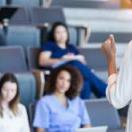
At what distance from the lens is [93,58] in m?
4.04

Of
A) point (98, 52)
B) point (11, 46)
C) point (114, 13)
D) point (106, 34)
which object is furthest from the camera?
point (114, 13)

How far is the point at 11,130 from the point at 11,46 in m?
1.03

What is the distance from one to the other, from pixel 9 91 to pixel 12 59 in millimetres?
829

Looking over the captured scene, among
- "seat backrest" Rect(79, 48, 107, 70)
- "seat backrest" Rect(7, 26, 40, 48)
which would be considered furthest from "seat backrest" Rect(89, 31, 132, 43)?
"seat backrest" Rect(7, 26, 40, 48)

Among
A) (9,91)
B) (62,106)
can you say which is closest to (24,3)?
(62,106)

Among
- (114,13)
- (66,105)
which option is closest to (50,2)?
(114,13)

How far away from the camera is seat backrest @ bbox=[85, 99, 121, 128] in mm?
3123

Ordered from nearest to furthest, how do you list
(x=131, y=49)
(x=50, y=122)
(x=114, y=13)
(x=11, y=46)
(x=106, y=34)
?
(x=131, y=49)
(x=50, y=122)
(x=11, y=46)
(x=106, y=34)
(x=114, y=13)

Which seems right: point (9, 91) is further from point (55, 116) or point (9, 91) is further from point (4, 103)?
point (55, 116)

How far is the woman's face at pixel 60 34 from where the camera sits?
12.4 feet

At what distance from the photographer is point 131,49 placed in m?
1.52

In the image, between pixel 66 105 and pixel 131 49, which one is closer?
pixel 131 49

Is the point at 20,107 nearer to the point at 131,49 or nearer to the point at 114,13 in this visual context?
the point at 131,49

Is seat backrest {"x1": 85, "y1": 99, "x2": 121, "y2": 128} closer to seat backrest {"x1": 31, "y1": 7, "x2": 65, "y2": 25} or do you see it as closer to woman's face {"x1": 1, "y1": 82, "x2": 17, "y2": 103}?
woman's face {"x1": 1, "y1": 82, "x2": 17, "y2": 103}
